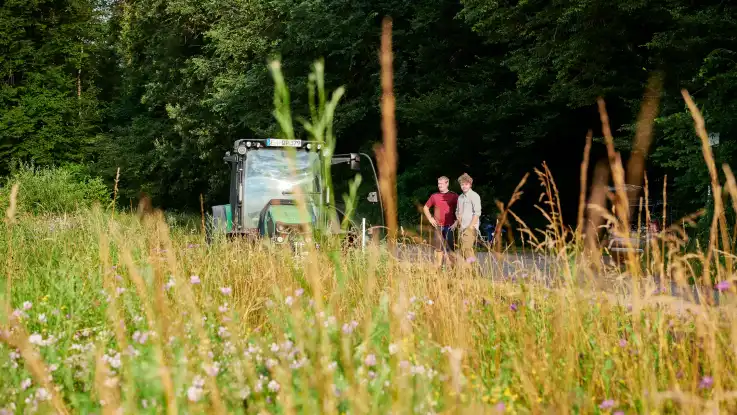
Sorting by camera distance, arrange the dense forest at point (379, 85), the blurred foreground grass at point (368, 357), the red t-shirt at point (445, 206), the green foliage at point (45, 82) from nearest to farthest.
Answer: the blurred foreground grass at point (368, 357)
the red t-shirt at point (445, 206)
the dense forest at point (379, 85)
the green foliage at point (45, 82)

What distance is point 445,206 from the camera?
38.3ft

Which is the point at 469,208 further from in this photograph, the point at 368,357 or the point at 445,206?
the point at 368,357

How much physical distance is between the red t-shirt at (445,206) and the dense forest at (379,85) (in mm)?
3722

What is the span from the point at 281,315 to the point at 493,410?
178cm

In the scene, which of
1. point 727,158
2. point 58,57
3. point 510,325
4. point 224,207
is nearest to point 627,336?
point 510,325

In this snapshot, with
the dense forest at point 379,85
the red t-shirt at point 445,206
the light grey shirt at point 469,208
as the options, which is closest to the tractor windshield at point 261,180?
the red t-shirt at point 445,206

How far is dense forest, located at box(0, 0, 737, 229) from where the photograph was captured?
16375mm

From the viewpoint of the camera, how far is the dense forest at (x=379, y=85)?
16375 millimetres

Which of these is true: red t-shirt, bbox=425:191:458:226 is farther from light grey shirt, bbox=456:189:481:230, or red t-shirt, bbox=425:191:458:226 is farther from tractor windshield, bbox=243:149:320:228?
tractor windshield, bbox=243:149:320:228

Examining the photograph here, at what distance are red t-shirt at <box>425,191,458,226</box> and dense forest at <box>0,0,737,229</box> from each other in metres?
3.72

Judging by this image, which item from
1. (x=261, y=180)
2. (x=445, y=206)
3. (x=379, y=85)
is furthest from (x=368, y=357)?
(x=379, y=85)

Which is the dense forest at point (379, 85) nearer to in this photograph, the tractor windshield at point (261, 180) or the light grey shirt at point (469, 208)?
the light grey shirt at point (469, 208)

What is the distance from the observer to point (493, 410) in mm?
2857

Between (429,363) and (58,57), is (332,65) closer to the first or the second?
(58,57)
